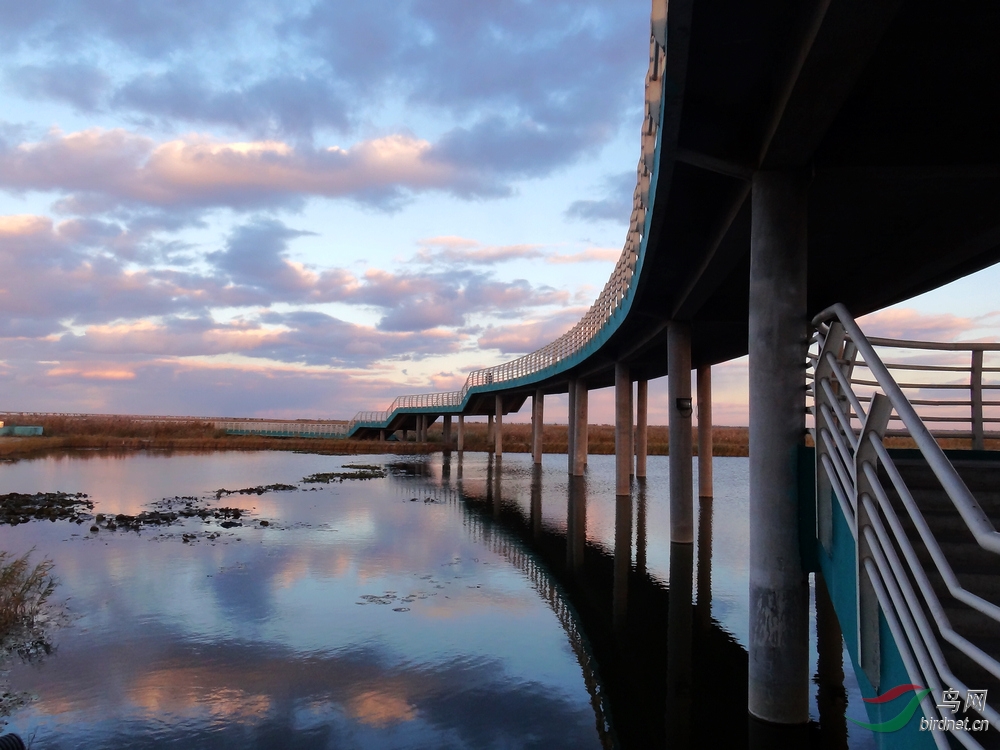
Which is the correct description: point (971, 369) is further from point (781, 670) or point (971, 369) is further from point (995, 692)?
point (995, 692)

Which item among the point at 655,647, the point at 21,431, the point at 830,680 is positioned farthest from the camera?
the point at 21,431

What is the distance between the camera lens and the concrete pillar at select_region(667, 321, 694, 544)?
18797mm

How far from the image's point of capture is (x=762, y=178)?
27.0ft

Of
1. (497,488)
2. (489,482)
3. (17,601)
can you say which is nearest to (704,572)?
(17,601)

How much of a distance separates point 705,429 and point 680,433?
32.8 feet

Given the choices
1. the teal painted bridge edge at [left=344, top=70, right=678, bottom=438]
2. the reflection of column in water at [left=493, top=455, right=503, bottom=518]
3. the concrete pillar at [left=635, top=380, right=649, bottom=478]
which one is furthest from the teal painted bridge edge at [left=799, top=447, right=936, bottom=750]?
the concrete pillar at [left=635, top=380, right=649, bottom=478]

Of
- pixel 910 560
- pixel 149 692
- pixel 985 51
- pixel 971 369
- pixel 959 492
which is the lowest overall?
pixel 149 692

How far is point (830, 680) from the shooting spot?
30.7 feet

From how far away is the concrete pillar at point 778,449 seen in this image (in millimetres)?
7633

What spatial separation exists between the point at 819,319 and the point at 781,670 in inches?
158

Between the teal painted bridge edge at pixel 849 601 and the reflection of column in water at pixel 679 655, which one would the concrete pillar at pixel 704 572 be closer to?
the reflection of column in water at pixel 679 655

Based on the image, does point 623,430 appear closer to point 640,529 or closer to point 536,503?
point 536,503

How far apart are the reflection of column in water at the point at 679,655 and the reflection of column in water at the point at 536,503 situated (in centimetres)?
526

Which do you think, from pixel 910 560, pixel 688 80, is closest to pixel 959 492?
pixel 910 560
